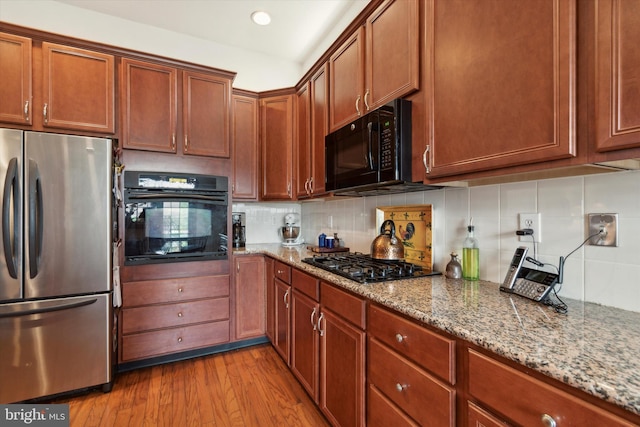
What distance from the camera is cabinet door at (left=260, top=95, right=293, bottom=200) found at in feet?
9.20

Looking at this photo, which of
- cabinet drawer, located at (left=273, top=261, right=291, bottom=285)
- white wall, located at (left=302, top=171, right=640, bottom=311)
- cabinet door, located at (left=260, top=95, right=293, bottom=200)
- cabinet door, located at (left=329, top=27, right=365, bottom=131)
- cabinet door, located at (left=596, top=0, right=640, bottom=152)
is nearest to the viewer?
cabinet door, located at (left=596, top=0, right=640, bottom=152)

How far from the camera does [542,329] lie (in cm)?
81

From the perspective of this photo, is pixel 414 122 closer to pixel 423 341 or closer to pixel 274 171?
pixel 423 341

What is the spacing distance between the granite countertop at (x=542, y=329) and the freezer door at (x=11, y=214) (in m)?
1.96

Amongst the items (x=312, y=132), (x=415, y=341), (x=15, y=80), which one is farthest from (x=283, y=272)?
(x=15, y=80)

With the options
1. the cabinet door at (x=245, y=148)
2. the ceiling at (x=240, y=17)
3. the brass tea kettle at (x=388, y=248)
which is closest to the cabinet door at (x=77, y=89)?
the ceiling at (x=240, y=17)

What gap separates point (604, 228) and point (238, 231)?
2719mm

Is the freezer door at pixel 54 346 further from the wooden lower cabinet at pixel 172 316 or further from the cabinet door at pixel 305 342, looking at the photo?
the cabinet door at pixel 305 342

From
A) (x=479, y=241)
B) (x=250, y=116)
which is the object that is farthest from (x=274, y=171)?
(x=479, y=241)

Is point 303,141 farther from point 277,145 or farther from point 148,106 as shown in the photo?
point 148,106

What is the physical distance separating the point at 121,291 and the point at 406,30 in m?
2.49

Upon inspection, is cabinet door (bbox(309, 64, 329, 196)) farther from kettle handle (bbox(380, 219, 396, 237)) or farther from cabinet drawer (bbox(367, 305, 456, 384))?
cabinet drawer (bbox(367, 305, 456, 384))

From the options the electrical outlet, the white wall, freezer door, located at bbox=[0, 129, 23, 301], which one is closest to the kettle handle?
the white wall

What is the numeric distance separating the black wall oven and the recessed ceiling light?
57.8 inches
